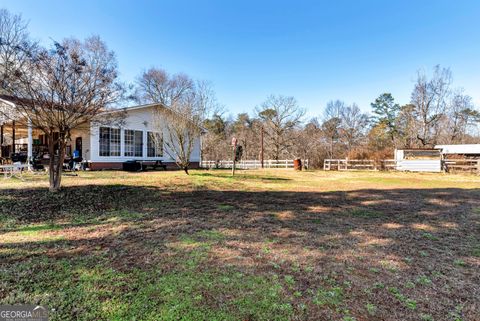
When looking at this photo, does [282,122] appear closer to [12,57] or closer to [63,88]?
[63,88]

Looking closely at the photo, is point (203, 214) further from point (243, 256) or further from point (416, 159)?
point (416, 159)

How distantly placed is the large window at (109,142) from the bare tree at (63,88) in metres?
8.80

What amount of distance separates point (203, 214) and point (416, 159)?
2287 centimetres

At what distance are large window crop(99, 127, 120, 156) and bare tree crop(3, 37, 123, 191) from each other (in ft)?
28.9

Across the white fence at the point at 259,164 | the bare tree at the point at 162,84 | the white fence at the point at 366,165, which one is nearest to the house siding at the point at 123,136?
the white fence at the point at 259,164

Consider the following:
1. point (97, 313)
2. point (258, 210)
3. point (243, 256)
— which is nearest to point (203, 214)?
point (258, 210)

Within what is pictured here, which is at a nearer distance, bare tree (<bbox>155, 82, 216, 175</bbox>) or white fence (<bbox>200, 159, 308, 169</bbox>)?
bare tree (<bbox>155, 82, 216, 175</bbox>)

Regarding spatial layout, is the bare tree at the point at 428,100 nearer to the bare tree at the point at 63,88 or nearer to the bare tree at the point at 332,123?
the bare tree at the point at 332,123

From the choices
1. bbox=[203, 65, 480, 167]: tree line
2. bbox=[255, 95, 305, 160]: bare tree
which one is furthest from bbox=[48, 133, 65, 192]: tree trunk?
bbox=[255, 95, 305, 160]: bare tree

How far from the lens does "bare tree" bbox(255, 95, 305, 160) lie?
33625 mm

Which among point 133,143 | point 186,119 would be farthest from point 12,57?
point 133,143

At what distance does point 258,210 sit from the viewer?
6.05m

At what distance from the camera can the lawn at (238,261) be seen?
220 cm

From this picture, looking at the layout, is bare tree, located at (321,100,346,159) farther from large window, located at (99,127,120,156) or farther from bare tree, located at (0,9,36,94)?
bare tree, located at (0,9,36,94)
